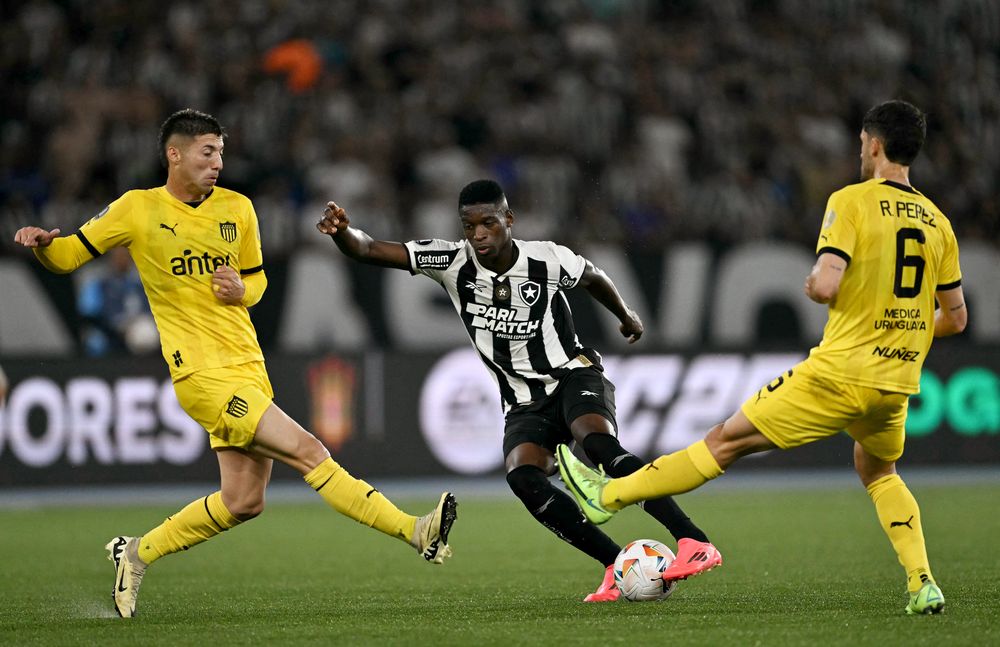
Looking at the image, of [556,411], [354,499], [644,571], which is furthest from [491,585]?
[354,499]

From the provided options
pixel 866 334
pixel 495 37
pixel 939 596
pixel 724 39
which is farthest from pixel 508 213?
pixel 724 39

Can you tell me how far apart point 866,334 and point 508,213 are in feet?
6.64

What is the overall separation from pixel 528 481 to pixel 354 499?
872 mm

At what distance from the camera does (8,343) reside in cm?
1438

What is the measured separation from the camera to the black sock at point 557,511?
704 centimetres

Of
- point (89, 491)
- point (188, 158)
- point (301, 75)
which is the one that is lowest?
point (89, 491)

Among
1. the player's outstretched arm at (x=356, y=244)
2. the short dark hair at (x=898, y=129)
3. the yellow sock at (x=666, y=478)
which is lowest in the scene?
the yellow sock at (x=666, y=478)

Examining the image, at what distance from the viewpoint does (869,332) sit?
5.98 meters

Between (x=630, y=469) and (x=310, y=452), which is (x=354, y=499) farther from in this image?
(x=630, y=469)

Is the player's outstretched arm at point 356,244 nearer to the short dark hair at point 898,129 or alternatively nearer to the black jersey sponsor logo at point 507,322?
the black jersey sponsor logo at point 507,322

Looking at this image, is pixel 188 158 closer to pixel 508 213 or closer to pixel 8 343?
pixel 508 213

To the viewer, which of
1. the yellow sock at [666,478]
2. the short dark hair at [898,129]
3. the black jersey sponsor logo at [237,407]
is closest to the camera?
the short dark hair at [898,129]

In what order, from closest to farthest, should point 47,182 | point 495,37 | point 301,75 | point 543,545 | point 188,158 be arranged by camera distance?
point 188,158
point 543,545
point 47,182
point 301,75
point 495,37

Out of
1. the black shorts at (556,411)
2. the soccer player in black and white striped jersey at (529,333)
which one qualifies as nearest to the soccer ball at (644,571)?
the soccer player in black and white striped jersey at (529,333)
